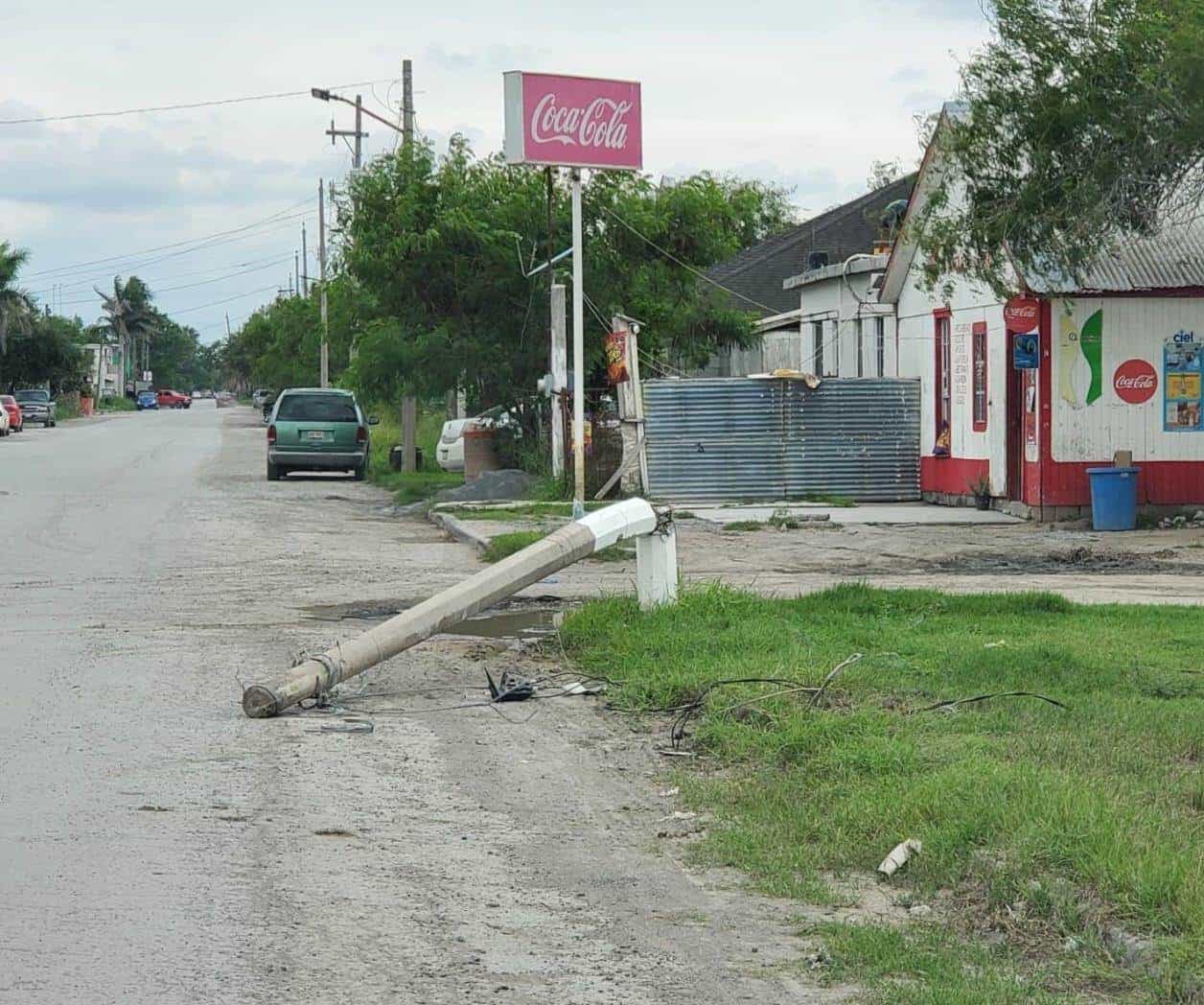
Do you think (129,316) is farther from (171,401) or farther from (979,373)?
(979,373)

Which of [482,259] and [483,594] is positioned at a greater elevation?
[482,259]

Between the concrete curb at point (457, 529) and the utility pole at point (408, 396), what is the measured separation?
334 inches

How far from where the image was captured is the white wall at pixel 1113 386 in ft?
76.4

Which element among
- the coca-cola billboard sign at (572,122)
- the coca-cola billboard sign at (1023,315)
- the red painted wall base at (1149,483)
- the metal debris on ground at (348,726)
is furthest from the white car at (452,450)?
the metal debris on ground at (348,726)

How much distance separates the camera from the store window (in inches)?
1016

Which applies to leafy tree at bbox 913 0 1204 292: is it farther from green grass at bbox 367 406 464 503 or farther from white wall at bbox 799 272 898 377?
green grass at bbox 367 406 464 503

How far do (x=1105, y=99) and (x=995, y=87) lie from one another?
4.32 feet

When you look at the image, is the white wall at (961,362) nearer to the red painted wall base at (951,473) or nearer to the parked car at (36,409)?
the red painted wall base at (951,473)

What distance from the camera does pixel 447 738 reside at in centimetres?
911

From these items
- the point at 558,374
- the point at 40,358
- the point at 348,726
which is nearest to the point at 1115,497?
the point at 558,374

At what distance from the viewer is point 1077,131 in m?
18.8

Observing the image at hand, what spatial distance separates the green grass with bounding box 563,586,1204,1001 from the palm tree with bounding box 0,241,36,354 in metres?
84.6

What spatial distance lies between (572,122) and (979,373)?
7899 mm

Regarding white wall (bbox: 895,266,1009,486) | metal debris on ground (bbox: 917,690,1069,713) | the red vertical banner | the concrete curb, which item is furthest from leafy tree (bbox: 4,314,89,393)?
metal debris on ground (bbox: 917,690,1069,713)
